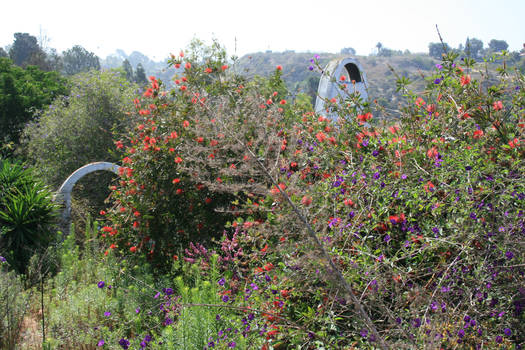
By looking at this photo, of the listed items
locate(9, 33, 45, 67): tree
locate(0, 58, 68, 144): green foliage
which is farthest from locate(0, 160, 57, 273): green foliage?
locate(9, 33, 45, 67): tree

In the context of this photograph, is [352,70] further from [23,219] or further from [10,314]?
[10,314]

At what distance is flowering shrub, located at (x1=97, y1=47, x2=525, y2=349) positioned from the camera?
2039 millimetres

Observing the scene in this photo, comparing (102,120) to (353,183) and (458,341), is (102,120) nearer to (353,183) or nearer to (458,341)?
(353,183)

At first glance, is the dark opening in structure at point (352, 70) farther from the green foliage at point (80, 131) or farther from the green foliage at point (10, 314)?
the green foliage at point (10, 314)

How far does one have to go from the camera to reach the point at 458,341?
202 cm

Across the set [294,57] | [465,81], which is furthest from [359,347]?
[294,57]

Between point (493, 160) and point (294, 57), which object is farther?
point (294, 57)

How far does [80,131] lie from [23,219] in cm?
374

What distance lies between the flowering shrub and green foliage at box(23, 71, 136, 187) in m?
4.83

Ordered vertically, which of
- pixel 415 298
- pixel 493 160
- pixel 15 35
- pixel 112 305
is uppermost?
pixel 15 35

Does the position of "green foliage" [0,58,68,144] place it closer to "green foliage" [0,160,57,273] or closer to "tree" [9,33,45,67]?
"green foliage" [0,160,57,273]

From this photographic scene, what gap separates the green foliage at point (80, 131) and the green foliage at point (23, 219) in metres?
2.50

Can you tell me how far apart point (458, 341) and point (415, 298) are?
1.02 ft

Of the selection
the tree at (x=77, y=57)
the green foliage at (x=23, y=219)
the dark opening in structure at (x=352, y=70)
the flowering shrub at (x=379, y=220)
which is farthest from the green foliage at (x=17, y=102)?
the tree at (x=77, y=57)
